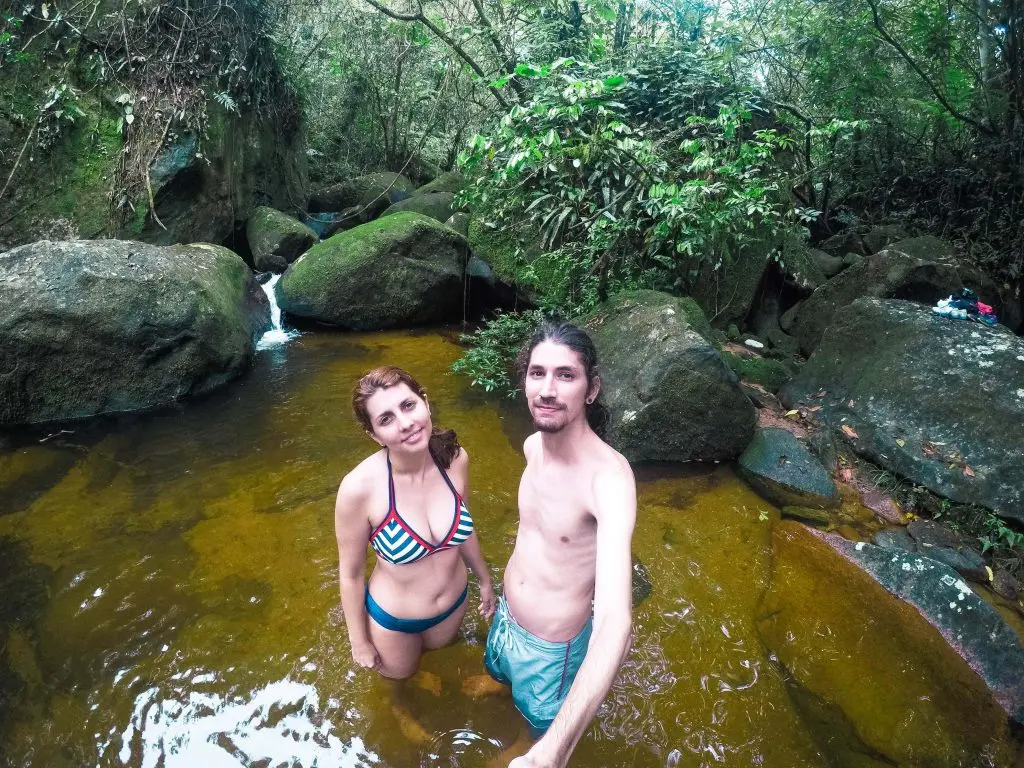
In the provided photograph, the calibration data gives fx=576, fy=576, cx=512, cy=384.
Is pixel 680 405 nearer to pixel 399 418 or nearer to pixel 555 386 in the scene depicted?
pixel 555 386

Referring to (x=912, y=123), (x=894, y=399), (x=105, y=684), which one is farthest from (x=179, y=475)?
(x=912, y=123)

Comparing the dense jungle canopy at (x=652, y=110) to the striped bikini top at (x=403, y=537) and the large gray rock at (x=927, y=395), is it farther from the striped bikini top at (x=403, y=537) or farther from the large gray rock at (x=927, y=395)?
the striped bikini top at (x=403, y=537)

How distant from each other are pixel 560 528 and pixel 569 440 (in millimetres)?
325

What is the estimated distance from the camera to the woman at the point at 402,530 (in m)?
2.13

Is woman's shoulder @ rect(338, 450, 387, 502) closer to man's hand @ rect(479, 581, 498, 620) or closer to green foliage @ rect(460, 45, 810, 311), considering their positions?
man's hand @ rect(479, 581, 498, 620)

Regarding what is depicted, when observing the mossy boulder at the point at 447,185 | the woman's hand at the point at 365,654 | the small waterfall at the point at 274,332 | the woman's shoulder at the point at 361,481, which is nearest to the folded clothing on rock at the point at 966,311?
the woman's shoulder at the point at 361,481

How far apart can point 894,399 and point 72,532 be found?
6256mm

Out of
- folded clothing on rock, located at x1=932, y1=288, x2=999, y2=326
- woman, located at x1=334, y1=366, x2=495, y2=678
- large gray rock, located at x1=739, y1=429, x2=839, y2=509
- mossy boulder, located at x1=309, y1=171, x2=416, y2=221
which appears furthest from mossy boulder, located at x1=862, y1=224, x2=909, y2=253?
mossy boulder, located at x1=309, y1=171, x2=416, y2=221

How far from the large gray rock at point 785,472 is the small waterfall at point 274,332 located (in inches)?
221

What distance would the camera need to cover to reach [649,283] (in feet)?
21.0

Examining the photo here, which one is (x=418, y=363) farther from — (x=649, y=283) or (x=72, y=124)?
(x=72, y=124)

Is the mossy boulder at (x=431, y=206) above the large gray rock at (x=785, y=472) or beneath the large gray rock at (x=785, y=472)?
above

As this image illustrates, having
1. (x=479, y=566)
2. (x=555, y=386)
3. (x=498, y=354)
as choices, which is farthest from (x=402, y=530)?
(x=498, y=354)

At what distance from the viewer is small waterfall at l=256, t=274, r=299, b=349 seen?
7.25 meters
